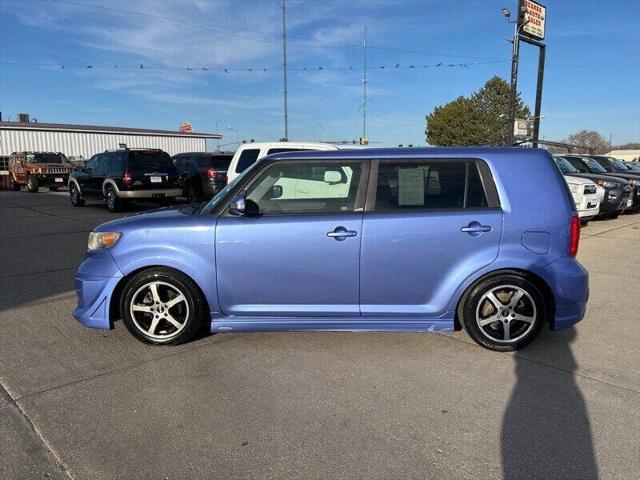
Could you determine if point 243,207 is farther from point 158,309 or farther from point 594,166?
point 594,166

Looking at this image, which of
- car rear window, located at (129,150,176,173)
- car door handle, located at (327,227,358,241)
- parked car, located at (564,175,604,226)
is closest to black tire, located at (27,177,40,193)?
car rear window, located at (129,150,176,173)

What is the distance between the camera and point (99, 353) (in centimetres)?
416

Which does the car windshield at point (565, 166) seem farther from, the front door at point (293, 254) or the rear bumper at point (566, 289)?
the front door at point (293, 254)

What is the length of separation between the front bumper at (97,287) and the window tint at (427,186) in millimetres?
2257

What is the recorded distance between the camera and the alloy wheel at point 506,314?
13.4ft

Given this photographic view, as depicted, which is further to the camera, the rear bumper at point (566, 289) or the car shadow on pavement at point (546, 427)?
the rear bumper at point (566, 289)

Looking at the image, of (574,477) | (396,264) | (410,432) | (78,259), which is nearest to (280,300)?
(396,264)

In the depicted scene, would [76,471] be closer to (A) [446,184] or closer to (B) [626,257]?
(A) [446,184]

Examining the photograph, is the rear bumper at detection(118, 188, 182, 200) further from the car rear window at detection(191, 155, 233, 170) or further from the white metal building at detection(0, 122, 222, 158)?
the white metal building at detection(0, 122, 222, 158)

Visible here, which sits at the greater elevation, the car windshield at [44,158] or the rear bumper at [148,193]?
the car windshield at [44,158]

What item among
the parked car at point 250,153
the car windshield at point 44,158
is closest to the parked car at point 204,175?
the parked car at point 250,153

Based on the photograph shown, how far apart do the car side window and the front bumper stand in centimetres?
130

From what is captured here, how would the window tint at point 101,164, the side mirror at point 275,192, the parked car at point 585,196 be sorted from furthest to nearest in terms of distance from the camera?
the window tint at point 101,164 < the parked car at point 585,196 < the side mirror at point 275,192

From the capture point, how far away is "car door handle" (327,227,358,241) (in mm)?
3961
